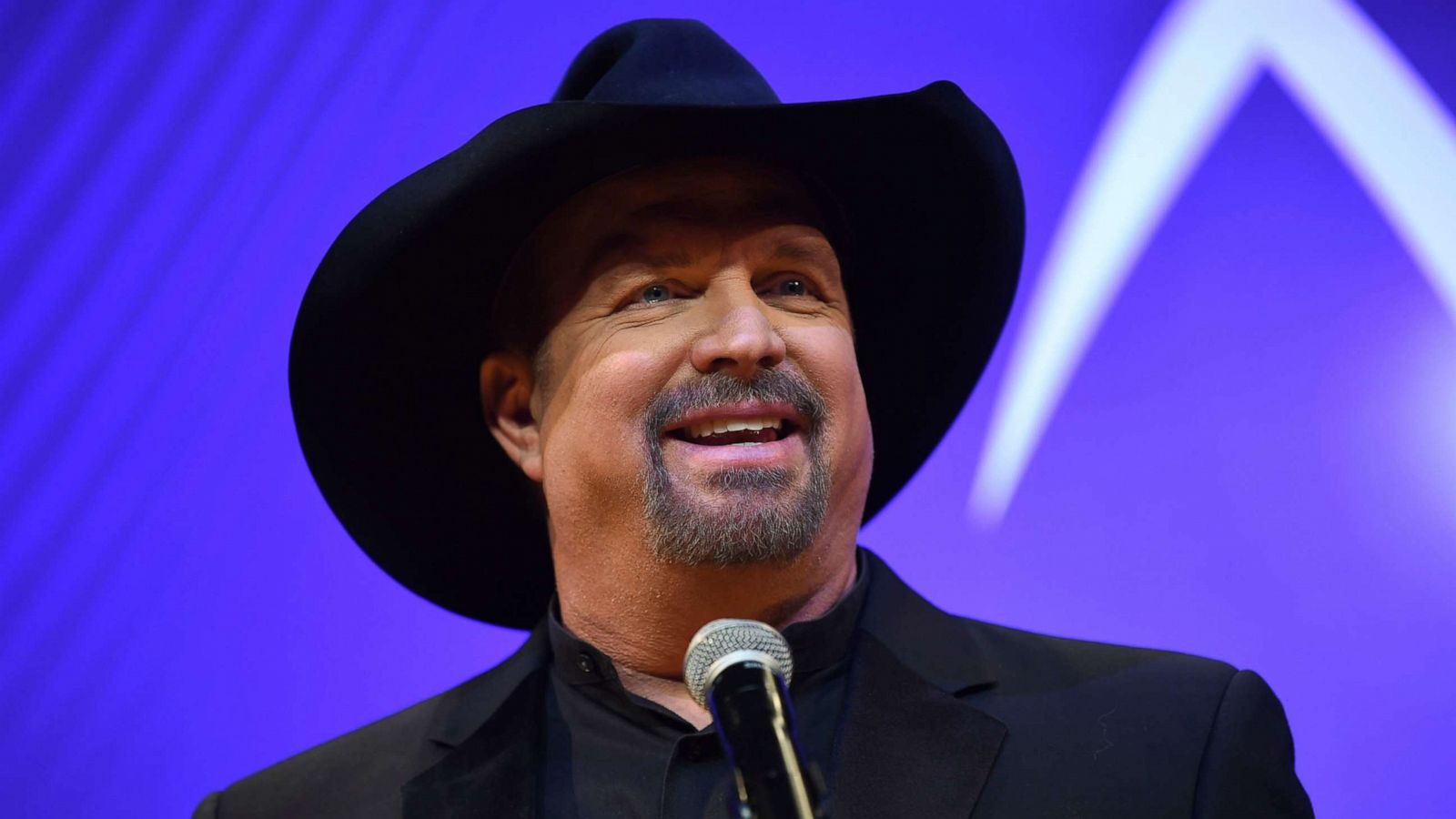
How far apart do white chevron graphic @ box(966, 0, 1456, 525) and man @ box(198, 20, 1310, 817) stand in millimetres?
240

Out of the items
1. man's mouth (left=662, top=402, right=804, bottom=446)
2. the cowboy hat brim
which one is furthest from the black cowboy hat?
man's mouth (left=662, top=402, right=804, bottom=446)

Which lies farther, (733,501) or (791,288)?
(791,288)

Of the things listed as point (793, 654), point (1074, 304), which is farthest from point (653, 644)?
point (1074, 304)

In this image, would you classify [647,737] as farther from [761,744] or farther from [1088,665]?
[761,744]

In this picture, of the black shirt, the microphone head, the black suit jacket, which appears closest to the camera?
the microphone head

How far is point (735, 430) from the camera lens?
2.28 metres

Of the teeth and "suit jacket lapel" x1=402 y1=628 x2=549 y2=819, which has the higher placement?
the teeth

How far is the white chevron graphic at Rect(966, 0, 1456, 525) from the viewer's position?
281 cm

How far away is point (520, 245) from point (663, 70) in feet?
1.22

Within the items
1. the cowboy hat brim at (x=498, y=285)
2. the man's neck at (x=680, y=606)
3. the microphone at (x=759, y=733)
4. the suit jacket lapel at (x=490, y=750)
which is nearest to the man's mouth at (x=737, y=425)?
the man's neck at (x=680, y=606)

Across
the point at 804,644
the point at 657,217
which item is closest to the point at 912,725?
the point at 804,644

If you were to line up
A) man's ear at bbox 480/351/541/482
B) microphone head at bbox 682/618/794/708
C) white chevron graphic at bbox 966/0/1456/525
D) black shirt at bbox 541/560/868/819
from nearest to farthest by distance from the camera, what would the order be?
1. microphone head at bbox 682/618/794/708
2. black shirt at bbox 541/560/868/819
3. man's ear at bbox 480/351/541/482
4. white chevron graphic at bbox 966/0/1456/525

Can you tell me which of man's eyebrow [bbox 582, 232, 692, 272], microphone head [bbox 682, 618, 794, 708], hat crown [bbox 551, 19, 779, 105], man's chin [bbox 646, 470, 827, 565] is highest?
hat crown [bbox 551, 19, 779, 105]

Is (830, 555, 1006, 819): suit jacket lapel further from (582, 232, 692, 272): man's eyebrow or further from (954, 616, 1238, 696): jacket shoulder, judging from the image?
(582, 232, 692, 272): man's eyebrow
